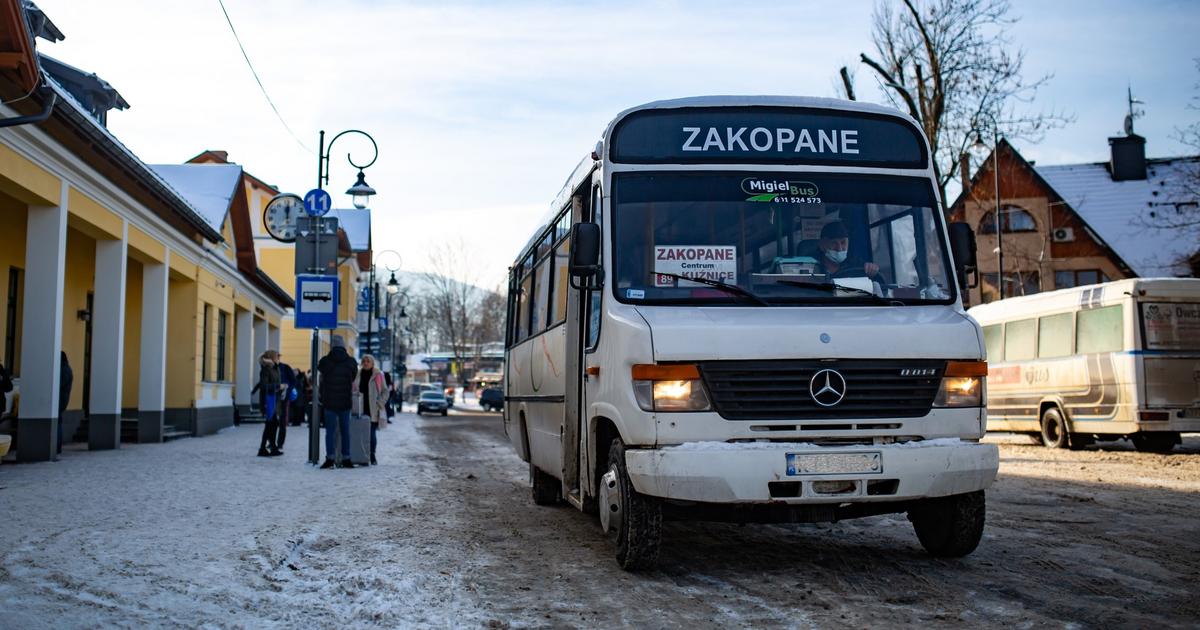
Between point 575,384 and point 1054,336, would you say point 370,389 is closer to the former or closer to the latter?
point 575,384

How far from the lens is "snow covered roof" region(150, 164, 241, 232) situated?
26969 mm

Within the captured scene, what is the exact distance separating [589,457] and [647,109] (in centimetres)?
233

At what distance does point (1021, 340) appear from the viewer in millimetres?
22328

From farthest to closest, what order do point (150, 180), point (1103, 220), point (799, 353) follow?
point (1103, 220) → point (150, 180) → point (799, 353)

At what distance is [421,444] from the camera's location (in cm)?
2355

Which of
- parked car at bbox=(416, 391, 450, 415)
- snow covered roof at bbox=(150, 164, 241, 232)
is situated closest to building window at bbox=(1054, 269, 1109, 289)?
parked car at bbox=(416, 391, 450, 415)

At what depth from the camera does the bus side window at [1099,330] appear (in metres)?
18.8

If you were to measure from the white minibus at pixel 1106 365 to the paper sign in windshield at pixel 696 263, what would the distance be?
1046 cm

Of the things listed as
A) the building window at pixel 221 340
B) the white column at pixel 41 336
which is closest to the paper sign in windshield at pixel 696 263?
the white column at pixel 41 336

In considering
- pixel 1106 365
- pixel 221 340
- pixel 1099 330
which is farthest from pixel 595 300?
pixel 221 340

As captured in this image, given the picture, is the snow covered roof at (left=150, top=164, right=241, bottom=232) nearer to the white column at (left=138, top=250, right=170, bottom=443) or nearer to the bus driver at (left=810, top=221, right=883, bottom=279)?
the white column at (left=138, top=250, right=170, bottom=443)

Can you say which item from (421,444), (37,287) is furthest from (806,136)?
(421,444)

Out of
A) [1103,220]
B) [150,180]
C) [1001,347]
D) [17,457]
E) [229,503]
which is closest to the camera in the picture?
[229,503]

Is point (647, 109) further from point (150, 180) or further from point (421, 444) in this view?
point (421, 444)
